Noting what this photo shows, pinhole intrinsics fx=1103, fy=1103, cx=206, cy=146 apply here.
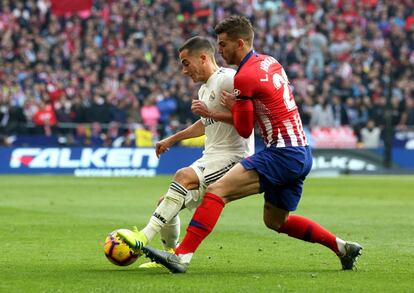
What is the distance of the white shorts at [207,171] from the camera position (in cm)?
1039

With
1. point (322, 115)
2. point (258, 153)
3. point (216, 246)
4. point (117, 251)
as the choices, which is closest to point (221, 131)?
point (258, 153)

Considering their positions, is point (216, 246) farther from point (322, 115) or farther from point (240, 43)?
point (322, 115)

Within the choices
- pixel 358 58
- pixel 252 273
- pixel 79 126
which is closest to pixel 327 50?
pixel 358 58

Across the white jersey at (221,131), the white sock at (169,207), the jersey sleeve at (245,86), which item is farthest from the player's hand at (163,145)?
the jersey sleeve at (245,86)

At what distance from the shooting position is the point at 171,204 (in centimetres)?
1013

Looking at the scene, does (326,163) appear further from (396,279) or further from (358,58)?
(396,279)

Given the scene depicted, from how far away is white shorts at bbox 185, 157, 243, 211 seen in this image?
34.1ft

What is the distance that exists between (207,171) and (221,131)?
0.43 metres

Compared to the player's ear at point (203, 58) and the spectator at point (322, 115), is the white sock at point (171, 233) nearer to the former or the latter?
the player's ear at point (203, 58)

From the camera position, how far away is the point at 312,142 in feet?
112

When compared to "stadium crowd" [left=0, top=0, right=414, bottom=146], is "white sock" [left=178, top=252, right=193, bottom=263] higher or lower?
higher

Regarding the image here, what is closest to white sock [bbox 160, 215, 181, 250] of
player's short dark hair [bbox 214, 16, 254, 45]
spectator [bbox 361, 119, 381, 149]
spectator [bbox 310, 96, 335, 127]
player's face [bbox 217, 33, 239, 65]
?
player's face [bbox 217, 33, 239, 65]

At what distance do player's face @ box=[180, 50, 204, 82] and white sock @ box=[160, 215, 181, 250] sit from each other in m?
1.43

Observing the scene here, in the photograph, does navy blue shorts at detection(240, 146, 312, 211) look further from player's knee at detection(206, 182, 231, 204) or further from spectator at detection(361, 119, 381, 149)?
spectator at detection(361, 119, 381, 149)
